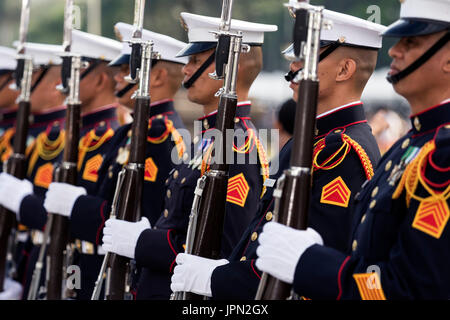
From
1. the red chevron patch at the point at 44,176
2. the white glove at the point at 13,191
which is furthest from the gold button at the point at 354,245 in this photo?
the red chevron patch at the point at 44,176

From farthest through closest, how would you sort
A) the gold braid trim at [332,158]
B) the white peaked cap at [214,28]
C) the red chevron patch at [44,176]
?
the red chevron patch at [44,176] → the white peaked cap at [214,28] → the gold braid trim at [332,158]

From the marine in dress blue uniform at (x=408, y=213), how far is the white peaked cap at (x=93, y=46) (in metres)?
3.58

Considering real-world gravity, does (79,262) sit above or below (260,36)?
below

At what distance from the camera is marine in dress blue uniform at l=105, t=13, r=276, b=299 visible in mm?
3885

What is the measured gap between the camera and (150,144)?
4766 mm

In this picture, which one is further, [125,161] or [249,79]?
[125,161]

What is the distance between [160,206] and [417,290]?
96.7 inches

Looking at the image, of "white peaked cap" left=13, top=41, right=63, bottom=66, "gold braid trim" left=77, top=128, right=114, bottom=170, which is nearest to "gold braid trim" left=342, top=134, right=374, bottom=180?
"gold braid trim" left=77, top=128, right=114, bottom=170

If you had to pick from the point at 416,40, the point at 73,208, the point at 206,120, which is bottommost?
the point at 73,208

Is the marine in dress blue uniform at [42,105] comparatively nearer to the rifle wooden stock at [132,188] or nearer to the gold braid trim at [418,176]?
the rifle wooden stock at [132,188]

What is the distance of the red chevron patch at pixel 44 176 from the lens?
6.60 metres

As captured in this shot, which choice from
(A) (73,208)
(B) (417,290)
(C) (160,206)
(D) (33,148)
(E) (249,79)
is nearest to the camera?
(B) (417,290)

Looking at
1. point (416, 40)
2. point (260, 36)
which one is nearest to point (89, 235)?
point (260, 36)

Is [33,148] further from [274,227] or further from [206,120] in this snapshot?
[274,227]
